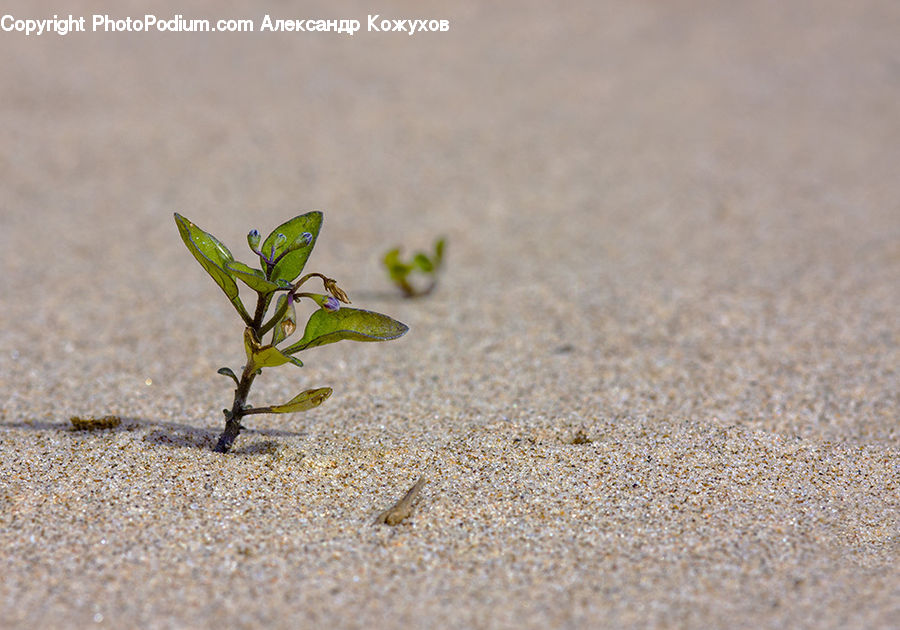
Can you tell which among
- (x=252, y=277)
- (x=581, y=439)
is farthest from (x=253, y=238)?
(x=581, y=439)

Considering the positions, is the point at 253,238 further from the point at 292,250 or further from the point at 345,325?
the point at 345,325

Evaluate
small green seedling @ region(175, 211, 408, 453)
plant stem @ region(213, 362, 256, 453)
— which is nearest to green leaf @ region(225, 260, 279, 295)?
small green seedling @ region(175, 211, 408, 453)

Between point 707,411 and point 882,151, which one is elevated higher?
point 882,151

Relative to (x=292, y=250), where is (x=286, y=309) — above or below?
below

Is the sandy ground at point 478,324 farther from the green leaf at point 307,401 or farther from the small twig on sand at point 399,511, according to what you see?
the green leaf at point 307,401

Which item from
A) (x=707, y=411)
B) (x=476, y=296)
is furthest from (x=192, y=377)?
(x=707, y=411)

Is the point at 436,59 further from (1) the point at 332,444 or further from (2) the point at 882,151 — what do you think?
(1) the point at 332,444
